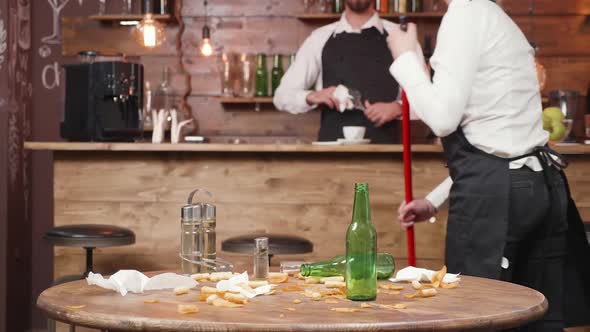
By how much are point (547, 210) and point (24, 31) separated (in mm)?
4110

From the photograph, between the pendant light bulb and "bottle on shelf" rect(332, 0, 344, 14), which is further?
"bottle on shelf" rect(332, 0, 344, 14)

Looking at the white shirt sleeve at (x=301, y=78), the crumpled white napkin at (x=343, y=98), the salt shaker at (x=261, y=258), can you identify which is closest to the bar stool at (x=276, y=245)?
the salt shaker at (x=261, y=258)

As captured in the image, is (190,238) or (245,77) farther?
(245,77)

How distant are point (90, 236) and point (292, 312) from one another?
7.20ft

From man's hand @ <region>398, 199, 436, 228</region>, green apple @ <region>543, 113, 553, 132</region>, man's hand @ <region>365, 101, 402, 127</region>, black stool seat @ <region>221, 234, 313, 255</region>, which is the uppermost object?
man's hand @ <region>365, 101, 402, 127</region>

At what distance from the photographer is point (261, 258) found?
203 centimetres

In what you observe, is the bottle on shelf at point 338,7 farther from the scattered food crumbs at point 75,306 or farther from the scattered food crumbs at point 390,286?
the scattered food crumbs at point 75,306

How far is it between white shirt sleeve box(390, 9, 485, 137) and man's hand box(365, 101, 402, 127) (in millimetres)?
2670

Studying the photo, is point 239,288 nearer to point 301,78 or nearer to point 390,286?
point 390,286

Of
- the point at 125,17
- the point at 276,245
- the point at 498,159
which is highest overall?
the point at 125,17

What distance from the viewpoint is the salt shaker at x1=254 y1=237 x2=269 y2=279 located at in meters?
2.02

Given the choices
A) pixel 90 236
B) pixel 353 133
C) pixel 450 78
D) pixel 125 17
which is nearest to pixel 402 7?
pixel 125 17

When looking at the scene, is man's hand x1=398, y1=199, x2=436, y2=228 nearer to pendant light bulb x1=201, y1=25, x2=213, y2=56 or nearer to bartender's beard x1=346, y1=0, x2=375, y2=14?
bartender's beard x1=346, y1=0, x2=375, y2=14

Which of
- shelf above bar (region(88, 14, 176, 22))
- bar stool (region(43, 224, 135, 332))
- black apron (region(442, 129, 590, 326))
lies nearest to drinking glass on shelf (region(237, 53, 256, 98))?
shelf above bar (region(88, 14, 176, 22))
